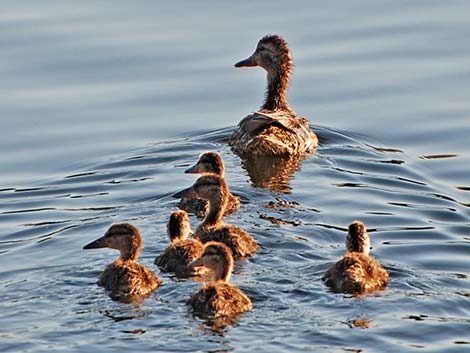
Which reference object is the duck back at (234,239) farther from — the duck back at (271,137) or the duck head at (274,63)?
the duck head at (274,63)

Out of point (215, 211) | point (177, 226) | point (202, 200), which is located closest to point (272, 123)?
point (202, 200)

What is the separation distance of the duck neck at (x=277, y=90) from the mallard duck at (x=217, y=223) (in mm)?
3281

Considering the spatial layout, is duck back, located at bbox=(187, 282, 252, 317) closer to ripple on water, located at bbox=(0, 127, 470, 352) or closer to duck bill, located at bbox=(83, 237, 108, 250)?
ripple on water, located at bbox=(0, 127, 470, 352)

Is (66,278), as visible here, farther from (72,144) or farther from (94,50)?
(94,50)

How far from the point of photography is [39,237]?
40.3 feet

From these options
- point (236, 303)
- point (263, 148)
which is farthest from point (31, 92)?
point (236, 303)

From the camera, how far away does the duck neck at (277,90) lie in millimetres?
15906

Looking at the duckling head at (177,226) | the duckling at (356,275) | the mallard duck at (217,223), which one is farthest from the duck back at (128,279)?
the duckling at (356,275)

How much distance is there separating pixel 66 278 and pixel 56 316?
0.86m

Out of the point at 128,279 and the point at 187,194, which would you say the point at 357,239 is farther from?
the point at 187,194

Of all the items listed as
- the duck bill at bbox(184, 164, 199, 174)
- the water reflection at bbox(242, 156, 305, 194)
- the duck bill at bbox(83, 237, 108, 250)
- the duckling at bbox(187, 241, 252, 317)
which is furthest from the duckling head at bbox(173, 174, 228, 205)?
the duckling at bbox(187, 241, 252, 317)

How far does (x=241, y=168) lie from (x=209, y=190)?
7.22 feet

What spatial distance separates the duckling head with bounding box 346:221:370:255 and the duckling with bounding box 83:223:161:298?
156cm

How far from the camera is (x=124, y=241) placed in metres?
11.4
